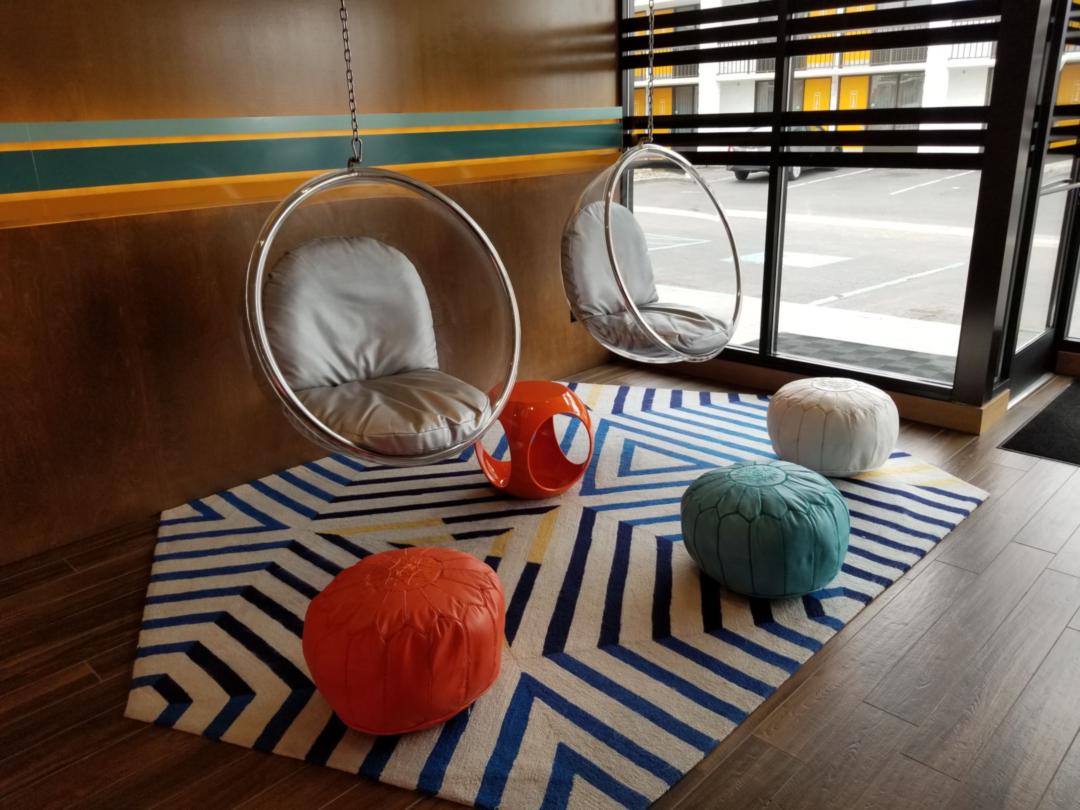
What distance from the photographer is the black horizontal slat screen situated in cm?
329

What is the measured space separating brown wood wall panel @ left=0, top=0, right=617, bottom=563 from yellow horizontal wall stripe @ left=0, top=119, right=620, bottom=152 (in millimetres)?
79

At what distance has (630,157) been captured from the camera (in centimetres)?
308

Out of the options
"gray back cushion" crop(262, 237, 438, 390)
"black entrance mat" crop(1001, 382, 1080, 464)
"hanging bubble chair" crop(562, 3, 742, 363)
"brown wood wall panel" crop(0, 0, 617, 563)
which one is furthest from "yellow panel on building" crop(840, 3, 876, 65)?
"gray back cushion" crop(262, 237, 438, 390)

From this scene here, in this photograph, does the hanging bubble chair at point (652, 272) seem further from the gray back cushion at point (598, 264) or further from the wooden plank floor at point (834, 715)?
the wooden plank floor at point (834, 715)

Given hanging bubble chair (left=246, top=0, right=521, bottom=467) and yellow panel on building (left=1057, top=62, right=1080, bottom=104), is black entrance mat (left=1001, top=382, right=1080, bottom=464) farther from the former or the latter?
hanging bubble chair (left=246, top=0, right=521, bottom=467)

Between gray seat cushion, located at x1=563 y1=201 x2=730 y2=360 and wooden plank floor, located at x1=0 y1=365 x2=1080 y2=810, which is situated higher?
gray seat cushion, located at x1=563 y1=201 x2=730 y2=360

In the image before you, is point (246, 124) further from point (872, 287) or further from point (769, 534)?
point (872, 287)

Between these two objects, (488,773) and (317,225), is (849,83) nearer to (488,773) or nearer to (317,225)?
(317,225)

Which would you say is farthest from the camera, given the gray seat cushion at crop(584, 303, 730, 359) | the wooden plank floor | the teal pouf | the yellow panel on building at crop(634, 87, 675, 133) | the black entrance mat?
the yellow panel on building at crop(634, 87, 675, 133)

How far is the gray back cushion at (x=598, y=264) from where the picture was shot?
3.31 metres

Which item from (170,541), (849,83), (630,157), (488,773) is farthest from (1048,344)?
(170,541)

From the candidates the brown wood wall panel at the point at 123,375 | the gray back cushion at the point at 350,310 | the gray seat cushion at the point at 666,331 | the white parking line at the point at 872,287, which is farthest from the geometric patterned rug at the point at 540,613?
the white parking line at the point at 872,287

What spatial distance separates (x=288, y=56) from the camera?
3.09 meters

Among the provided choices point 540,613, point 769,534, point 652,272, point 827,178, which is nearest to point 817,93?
point 827,178
